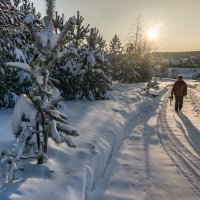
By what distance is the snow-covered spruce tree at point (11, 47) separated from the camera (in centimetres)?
973

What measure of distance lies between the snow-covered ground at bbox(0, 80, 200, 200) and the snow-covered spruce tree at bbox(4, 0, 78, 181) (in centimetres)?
43

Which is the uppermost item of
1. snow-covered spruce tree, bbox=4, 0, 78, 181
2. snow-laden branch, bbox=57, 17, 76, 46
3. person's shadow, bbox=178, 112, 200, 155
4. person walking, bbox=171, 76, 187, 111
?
snow-laden branch, bbox=57, 17, 76, 46

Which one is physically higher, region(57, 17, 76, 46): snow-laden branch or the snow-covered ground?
region(57, 17, 76, 46): snow-laden branch

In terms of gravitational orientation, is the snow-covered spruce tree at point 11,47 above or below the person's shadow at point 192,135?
above

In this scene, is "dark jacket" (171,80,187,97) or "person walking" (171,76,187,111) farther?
"dark jacket" (171,80,187,97)

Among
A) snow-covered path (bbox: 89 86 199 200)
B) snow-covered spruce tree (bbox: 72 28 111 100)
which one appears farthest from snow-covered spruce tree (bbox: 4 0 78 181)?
snow-covered spruce tree (bbox: 72 28 111 100)

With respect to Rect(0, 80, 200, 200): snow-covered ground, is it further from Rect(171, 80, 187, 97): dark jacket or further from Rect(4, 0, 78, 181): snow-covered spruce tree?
Rect(171, 80, 187, 97): dark jacket

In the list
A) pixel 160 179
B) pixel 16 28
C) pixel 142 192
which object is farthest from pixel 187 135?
pixel 16 28

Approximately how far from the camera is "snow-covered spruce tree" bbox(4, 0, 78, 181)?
4.90 m

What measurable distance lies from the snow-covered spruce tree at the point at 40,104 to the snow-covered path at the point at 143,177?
1.08m

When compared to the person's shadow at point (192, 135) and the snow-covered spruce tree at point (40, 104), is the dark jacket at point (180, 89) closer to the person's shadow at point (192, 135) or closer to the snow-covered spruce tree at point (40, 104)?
the person's shadow at point (192, 135)

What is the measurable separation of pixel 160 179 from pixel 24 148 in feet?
7.89

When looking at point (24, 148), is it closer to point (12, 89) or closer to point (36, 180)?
point (36, 180)

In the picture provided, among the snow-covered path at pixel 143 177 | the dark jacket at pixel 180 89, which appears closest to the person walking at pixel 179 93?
the dark jacket at pixel 180 89
